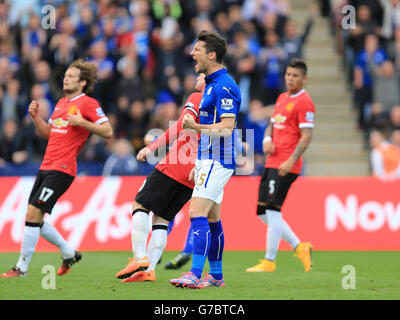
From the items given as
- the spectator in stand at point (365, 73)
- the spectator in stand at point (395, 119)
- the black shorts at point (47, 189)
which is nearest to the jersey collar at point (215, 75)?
the black shorts at point (47, 189)

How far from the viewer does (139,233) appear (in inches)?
345

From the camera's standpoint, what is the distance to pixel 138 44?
59.1ft

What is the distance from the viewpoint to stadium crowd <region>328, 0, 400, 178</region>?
16.1 metres

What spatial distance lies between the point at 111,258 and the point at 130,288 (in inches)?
164

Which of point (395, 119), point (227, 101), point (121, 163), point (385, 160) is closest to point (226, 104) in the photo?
point (227, 101)

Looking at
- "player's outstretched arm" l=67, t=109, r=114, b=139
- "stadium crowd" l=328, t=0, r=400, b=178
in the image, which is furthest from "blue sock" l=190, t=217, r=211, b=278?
"stadium crowd" l=328, t=0, r=400, b=178

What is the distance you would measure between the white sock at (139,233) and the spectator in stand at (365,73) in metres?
10.6

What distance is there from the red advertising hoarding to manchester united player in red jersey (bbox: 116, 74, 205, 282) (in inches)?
193

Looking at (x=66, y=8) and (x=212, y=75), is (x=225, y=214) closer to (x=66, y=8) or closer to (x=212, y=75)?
(x=212, y=75)

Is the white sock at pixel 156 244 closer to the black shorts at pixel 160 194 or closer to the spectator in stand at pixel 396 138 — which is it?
the black shorts at pixel 160 194

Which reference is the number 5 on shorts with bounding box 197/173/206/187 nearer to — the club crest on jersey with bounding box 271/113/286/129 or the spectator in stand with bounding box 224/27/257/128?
the club crest on jersey with bounding box 271/113/286/129

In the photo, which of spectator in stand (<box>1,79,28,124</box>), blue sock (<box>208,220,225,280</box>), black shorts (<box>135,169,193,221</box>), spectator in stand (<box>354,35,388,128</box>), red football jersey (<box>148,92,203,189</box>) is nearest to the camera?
blue sock (<box>208,220,225,280</box>)

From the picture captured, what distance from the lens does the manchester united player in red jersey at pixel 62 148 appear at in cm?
916

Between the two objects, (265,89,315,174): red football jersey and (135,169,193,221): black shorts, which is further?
(265,89,315,174): red football jersey
